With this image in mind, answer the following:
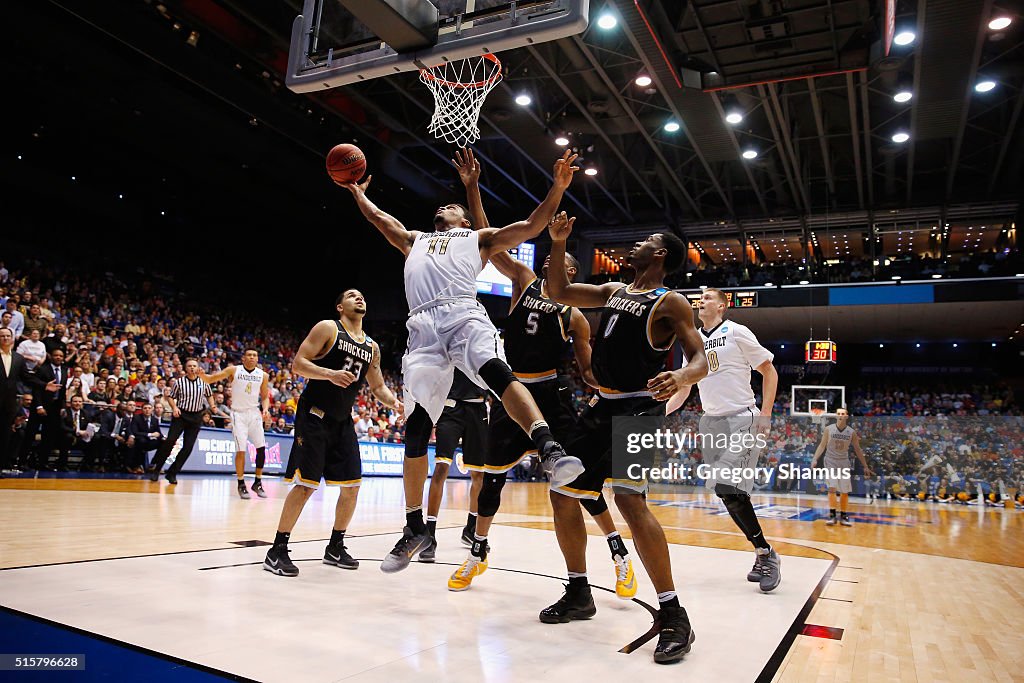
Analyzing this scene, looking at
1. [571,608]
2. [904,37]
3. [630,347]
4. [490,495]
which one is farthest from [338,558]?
[904,37]

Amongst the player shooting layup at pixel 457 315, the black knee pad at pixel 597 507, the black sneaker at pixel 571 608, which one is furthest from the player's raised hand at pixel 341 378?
the black sneaker at pixel 571 608

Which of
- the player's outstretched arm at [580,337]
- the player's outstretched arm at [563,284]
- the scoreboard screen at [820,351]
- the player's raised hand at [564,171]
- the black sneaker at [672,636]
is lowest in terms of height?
the black sneaker at [672,636]

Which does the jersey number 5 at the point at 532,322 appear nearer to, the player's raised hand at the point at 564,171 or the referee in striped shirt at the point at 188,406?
the player's raised hand at the point at 564,171

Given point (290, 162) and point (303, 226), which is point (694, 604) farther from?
point (303, 226)

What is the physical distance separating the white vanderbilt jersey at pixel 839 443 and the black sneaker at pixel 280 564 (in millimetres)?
8705

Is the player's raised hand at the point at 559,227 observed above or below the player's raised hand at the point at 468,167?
below

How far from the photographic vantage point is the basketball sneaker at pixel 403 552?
4.57 metres

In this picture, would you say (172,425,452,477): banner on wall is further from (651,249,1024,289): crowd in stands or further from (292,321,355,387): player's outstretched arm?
(651,249,1024,289): crowd in stands

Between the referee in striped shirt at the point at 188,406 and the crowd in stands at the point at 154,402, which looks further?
the crowd in stands at the point at 154,402

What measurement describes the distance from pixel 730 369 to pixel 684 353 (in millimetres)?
2397

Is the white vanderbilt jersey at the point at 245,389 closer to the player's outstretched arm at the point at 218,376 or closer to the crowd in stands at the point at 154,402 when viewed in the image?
the player's outstretched arm at the point at 218,376

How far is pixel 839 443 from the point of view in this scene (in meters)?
10.4

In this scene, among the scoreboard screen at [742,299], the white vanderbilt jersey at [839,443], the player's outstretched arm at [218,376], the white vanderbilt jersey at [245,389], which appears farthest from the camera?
the scoreboard screen at [742,299]

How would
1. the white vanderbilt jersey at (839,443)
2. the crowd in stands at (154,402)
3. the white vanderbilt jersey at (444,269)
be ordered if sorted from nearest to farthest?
the white vanderbilt jersey at (444,269), the white vanderbilt jersey at (839,443), the crowd in stands at (154,402)
